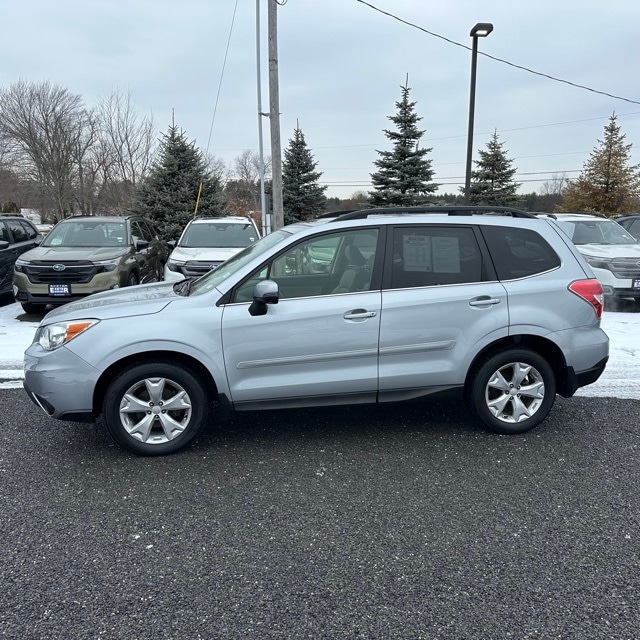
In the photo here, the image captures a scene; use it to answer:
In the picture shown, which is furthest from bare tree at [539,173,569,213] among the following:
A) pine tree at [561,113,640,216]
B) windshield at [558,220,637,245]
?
windshield at [558,220,637,245]

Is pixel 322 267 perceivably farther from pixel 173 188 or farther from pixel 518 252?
pixel 173 188

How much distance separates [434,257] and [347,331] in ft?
3.03

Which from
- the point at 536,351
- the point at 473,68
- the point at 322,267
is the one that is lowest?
the point at 536,351

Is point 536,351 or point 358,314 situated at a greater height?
point 358,314

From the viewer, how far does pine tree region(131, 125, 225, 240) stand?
2295cm

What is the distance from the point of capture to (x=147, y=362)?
375cm

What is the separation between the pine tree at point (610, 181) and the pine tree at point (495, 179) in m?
4.38

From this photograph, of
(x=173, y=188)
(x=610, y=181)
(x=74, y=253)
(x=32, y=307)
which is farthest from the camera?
(x=610, y=181)

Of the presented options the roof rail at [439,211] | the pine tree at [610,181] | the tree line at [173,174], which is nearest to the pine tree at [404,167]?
the tree line at [173,174]

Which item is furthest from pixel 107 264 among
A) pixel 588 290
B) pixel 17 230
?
pixel 588 290

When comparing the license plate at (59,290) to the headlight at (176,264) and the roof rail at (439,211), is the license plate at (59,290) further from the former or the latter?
the roof rail at (439,211)

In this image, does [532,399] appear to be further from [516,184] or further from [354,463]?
[516,184]

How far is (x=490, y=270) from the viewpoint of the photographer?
4113mm

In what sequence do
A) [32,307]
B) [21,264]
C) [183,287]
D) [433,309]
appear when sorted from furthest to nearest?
[32,307] → [21,264] → [183,287] → [433,309]
